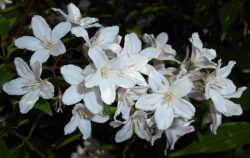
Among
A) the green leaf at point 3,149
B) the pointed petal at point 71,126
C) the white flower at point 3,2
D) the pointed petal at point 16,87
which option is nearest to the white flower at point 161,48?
the pointed petal at point 71,126

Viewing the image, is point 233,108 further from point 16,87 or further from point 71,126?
point 16,87

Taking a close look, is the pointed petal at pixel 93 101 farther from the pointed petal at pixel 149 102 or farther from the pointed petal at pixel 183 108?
the pointed petal at pixel 183 108

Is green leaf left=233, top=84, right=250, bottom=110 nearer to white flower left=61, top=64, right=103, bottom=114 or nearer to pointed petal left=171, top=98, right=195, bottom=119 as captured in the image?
pointed petal left=171, top=98, right=195, bottom=119

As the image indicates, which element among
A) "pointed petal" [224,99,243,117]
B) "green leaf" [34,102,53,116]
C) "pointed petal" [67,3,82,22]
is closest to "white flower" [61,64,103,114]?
"green leaf" [34,102,53,116]

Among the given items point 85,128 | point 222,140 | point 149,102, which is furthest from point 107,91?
point 222,140

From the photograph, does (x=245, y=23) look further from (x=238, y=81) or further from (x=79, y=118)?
(x=79, y=118)

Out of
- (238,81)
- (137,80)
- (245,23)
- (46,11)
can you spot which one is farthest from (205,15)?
(137,80)
